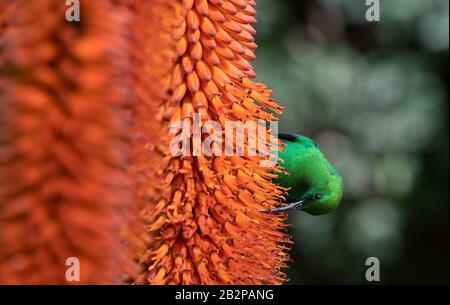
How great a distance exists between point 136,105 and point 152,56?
0.50ft

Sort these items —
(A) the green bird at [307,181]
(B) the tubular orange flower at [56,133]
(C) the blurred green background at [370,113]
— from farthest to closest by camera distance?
(C) the blurred green background at [370,113] < (A) the green bird at [307,181] < (B) the tubular orange flower at [56,133]

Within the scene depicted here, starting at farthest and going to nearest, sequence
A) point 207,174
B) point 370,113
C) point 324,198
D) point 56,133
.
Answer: point 370,113 < point 324,198 < point 207,174 < point 56,133

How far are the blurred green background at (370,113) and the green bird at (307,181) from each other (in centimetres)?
333

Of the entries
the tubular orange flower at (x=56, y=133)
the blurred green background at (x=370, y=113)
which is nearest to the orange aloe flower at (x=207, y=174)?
the tubular orange flower at (x=56, y=133)

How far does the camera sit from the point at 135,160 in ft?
4.68

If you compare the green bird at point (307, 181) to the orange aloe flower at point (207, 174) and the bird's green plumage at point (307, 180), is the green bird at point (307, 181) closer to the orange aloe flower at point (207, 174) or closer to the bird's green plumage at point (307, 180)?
the bird's green plumage at point (307, 180)

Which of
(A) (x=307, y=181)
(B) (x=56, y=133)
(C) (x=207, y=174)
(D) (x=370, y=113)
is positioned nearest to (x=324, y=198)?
(A) (x=307, y=181)

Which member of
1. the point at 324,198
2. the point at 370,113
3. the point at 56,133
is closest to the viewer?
the point at 56,133

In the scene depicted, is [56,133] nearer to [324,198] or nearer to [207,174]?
[207,174]

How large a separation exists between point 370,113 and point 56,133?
6.47m

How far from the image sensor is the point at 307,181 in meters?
3.65

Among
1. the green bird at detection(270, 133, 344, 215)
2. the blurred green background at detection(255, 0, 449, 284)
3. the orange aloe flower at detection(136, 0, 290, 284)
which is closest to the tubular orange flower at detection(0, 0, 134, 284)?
the orange aloe flower at detection(136, 0, 290, 284)

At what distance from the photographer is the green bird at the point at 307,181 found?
142 inches

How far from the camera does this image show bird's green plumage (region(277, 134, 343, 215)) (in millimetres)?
3619
